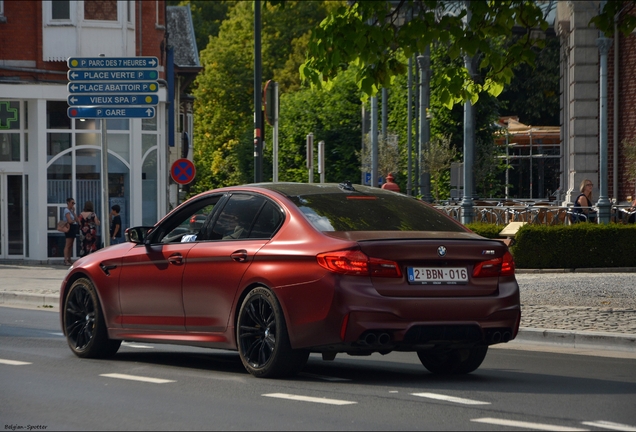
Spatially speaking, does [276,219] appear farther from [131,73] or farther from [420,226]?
[131,73]

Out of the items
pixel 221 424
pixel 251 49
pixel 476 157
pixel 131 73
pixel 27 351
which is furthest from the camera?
pixel 251 49

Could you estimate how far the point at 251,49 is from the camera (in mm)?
68625

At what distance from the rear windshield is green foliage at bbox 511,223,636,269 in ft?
44.9

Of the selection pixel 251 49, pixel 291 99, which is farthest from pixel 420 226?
pixel 251 49

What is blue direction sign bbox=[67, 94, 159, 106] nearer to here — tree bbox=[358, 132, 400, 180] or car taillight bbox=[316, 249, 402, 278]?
car taillight bbox=[316, 249, 402, 278]

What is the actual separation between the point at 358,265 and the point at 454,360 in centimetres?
175

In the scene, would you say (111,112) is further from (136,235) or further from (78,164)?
(78,164)

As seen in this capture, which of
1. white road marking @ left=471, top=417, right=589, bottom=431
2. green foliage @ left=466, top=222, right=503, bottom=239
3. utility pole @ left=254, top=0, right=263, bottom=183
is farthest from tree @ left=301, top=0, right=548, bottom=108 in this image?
utility pole @ left=254, top=0, right=263, bottom=183

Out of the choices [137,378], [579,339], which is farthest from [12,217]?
[137,378]

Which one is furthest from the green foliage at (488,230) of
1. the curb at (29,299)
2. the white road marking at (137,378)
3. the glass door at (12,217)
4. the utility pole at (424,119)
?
the white road marking at (137,378)

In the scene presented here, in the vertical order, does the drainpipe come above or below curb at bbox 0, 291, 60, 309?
above

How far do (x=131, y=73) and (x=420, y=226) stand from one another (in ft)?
40.3

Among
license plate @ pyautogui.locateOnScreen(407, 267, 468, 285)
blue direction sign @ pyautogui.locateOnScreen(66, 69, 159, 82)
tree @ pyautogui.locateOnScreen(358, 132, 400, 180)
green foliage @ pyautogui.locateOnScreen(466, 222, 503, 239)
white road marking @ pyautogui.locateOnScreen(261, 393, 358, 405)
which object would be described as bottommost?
white road marking @ pyautogui.locateOnScreen(261, 393, 358, 405)

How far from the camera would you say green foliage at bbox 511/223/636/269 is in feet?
76.6
